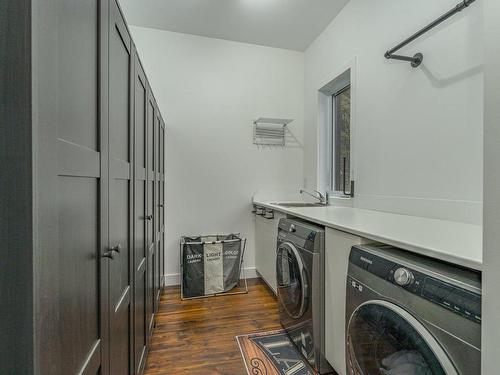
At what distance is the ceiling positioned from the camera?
91.6 inches

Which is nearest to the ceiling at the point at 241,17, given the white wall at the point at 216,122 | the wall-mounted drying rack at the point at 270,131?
the white wall at the point at 216,122

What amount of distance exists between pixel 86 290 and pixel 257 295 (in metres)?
2.13

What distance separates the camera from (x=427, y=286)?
2.57ft

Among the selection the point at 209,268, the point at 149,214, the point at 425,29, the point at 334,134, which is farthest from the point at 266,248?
the point at 425,29

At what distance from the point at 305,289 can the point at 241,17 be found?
2.55 m

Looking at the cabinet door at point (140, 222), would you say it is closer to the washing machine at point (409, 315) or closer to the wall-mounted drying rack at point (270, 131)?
the washing machine at point (409, 315)

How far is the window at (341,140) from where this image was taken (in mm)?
2463

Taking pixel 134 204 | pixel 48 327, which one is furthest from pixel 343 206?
pixel 48 327

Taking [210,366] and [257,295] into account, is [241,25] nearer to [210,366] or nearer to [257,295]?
[257,295]

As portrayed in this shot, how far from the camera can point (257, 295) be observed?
2539 mm

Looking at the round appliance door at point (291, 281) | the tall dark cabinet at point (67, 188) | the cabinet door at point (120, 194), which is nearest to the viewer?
the tall dark cabinet at point (67, 188)

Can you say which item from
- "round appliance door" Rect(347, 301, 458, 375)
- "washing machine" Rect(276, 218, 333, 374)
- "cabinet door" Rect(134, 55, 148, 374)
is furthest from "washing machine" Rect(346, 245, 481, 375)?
"cabinet door" Rect(134, 55, 148, 374)

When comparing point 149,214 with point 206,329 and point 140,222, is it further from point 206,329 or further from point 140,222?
point 206,329

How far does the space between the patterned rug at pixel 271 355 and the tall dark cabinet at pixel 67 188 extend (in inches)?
30.6
